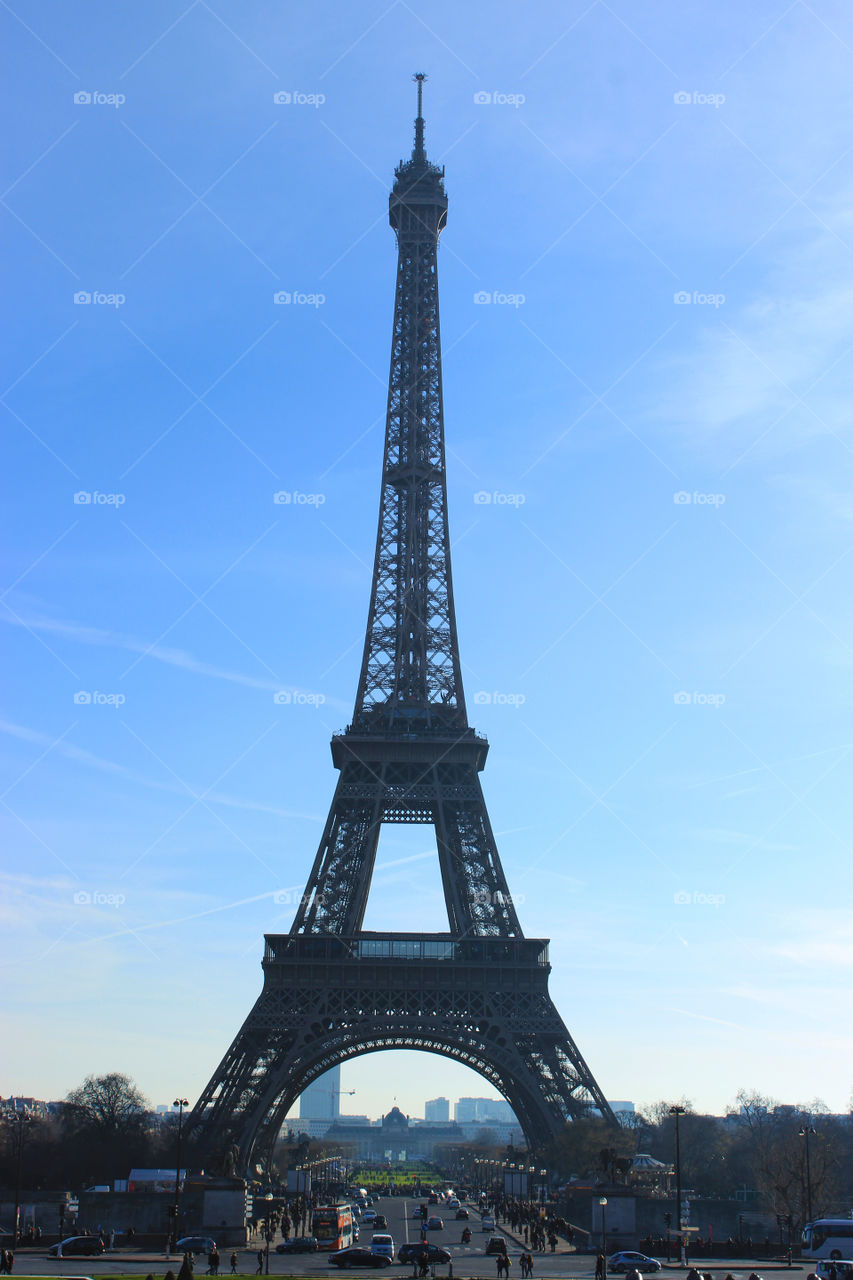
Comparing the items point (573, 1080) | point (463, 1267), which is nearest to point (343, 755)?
point (573, 1080)

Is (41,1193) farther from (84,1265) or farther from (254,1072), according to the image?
(84,1265)

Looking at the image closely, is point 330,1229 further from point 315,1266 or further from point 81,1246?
point 81,1246

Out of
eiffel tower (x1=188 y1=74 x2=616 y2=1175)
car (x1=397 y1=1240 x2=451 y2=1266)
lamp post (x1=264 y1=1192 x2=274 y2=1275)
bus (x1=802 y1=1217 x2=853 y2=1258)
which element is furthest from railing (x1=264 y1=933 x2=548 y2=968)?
car (x1=397 y1=1240 x2=451 y2=1266)

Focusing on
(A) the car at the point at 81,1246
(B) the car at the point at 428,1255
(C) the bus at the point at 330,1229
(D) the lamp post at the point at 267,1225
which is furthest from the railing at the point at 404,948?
(B) the car at the point at 428,1255

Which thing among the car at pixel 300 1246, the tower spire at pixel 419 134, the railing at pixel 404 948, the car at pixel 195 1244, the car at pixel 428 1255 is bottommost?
the car at pixel 300 1246

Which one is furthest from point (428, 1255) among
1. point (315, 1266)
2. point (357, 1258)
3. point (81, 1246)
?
point (81, 1246)

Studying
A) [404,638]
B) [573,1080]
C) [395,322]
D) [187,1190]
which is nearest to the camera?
[187,1190]

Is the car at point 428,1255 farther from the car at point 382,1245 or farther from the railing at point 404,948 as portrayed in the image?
the railing at point 404,948
